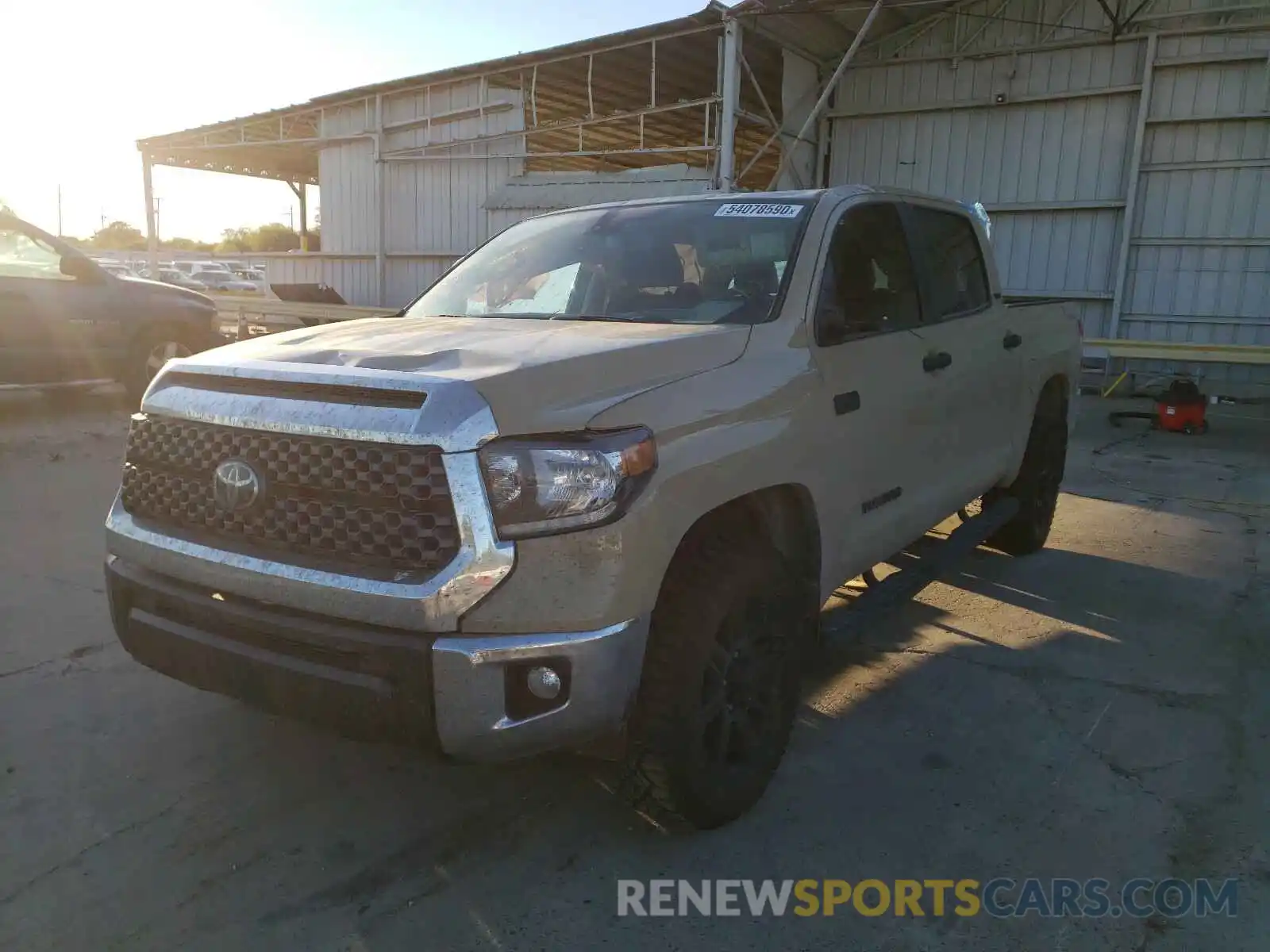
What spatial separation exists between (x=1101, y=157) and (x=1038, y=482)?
37.3ft

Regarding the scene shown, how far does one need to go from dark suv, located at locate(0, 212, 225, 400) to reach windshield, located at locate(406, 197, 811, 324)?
249 inches

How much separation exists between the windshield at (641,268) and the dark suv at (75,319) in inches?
249

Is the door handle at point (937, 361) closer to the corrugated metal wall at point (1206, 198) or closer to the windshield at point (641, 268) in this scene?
the windshield at point (641, 268)

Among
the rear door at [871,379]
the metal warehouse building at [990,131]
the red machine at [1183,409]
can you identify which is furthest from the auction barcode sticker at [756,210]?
the metal warehouse building at [990,131]

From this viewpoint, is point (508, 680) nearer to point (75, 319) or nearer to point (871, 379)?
point (871, 379)

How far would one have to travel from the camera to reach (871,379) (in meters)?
3.37

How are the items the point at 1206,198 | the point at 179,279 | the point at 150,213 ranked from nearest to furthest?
the point at 1206,198 < the point at 150,213 < the point at 179,279

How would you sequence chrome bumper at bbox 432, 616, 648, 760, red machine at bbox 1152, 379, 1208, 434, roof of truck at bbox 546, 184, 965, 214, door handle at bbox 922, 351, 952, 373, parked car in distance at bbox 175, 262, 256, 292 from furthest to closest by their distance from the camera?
parked car in distance at bbox 175, 262, 256, 292
red machine at bbox 1152, 379, 1208, 434
door handle at bbox 922, 351, 952, 373
roof of truck at bbox 546, 184, 965, 214
chrome bumper at bbox 432, 616, 648, 760

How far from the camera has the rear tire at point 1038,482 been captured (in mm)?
5422

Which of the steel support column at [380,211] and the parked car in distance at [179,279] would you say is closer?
the steel support column at [380,211]

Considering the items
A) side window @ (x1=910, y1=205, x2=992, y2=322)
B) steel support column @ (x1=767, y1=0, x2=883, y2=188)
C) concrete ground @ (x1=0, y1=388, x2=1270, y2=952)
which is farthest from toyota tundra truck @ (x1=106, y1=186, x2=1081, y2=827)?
steel support column @ (x1=767, y1=0, x2=883, y2=188)

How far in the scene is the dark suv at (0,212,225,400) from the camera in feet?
27.7

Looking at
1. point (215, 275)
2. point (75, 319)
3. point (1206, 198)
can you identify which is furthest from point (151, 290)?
point (215, 275)

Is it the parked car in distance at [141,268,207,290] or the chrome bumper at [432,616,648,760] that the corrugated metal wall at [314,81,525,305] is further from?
the chrome bumper at [432,616,648,760]
